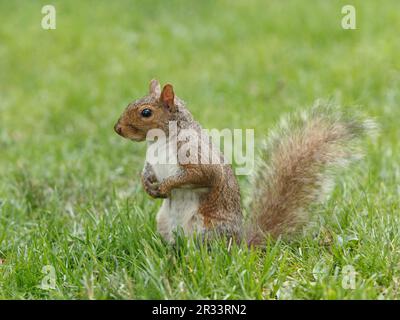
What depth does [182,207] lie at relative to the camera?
298 centimetres

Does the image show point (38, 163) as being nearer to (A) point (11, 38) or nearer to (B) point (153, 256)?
(B) point (153, 256)

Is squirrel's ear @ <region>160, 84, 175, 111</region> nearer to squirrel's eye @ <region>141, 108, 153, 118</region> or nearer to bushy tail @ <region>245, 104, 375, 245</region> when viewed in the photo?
squirrel's eye @ <region>141, 108, 153, 118</region>

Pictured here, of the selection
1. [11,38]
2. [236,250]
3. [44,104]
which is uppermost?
[11,38]

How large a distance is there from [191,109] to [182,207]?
9.46ft

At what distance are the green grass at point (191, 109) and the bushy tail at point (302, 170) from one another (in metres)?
0.13

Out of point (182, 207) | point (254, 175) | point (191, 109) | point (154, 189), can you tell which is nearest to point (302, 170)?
point (254, 175)

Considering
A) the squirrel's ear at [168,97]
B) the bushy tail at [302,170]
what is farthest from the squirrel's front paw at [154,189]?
the bushy tail at [302,170]

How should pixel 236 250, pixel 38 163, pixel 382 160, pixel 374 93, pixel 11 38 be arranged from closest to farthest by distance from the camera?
pixel 236 250
pixel 382 160
pixel 38 163
pixel 374 93
pixel 11 38

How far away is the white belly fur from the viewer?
2.95 meters

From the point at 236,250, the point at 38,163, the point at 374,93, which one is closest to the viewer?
the point at 236,250

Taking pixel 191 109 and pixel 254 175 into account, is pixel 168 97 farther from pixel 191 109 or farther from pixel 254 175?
pixel 191 109

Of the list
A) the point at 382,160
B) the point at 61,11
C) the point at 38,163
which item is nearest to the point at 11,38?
the point at 61,11

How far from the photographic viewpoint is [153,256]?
9.30ft
